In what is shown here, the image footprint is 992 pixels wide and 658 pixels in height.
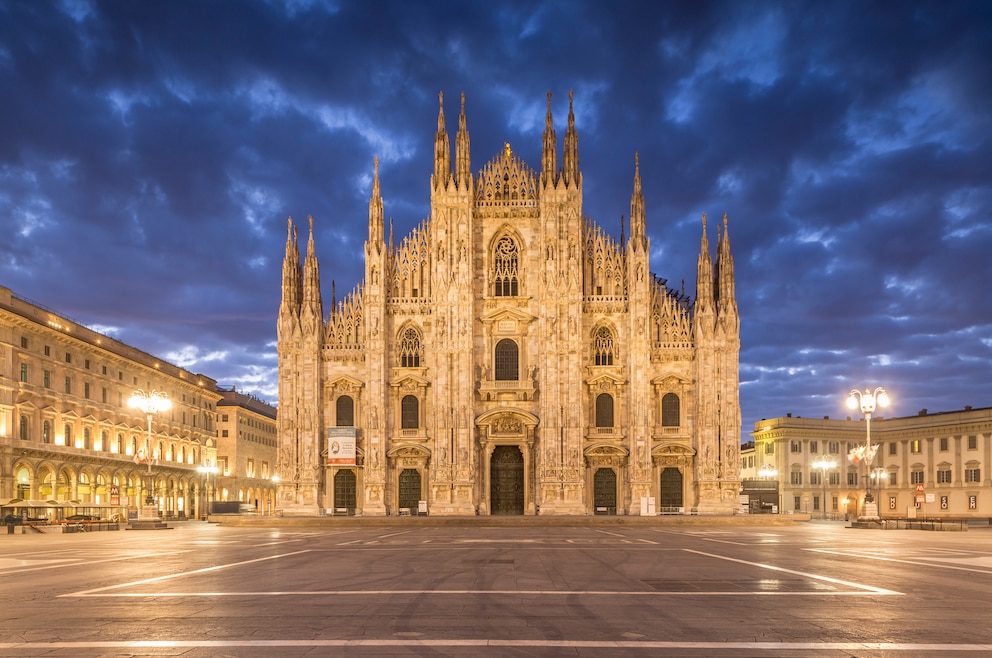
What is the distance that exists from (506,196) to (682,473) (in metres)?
24.1

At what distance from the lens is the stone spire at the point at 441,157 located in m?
64.0

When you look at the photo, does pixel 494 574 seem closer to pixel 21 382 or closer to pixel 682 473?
pixel 682 473

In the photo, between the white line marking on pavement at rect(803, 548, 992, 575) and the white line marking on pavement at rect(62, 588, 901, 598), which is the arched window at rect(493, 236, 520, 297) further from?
the white line marking on pavement at rect(62, 588, 901, 598)

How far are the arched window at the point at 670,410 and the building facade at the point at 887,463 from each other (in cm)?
2958

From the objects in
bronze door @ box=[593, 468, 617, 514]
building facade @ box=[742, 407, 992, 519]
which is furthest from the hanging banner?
building facade @ box=[742, 407, 992, 519]

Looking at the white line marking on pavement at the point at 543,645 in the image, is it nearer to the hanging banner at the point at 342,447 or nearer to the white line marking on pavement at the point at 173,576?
the white line marking on pavement at the point at 173,576

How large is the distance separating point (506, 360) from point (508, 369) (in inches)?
26.8

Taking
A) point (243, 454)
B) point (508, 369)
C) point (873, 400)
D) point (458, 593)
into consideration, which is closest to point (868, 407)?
point (873, 400)

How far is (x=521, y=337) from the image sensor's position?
6378cm

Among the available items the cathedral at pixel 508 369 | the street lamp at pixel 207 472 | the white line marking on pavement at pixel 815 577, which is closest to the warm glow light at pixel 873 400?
the cathedral at pixel 508 369

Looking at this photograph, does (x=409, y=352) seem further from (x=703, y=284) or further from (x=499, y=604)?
(x=499, y=604)

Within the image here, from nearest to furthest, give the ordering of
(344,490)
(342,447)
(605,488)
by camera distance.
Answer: (342,447) < (605,488) < (344,490)

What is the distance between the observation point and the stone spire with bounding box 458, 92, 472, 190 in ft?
210

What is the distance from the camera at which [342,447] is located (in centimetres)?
6178
